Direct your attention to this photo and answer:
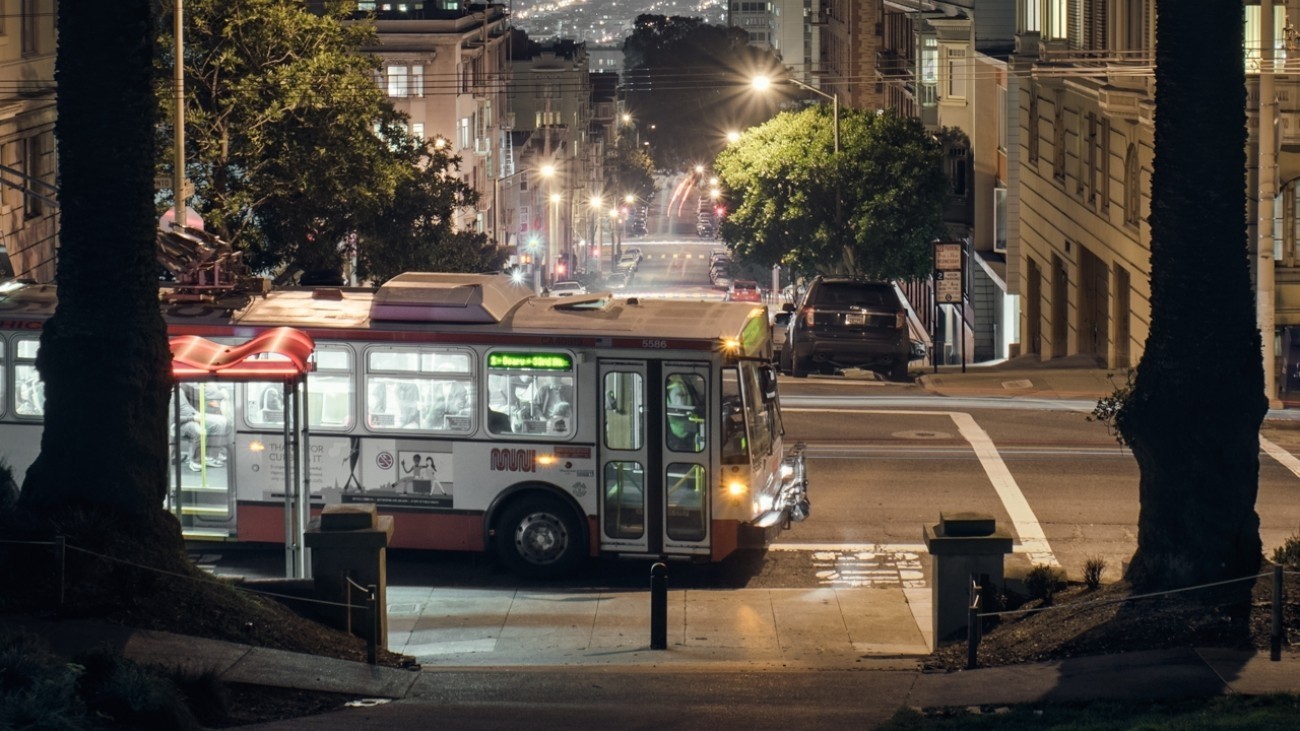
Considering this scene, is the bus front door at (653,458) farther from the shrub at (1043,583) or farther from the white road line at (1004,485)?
the shrub at (1043,583)

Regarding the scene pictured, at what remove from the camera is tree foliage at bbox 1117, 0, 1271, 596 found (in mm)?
14828

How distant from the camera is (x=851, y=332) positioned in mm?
38938

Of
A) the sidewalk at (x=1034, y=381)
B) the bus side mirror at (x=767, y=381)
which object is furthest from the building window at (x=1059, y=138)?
the bus side mirror at (x=767, y=381)

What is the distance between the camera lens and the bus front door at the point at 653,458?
19969 millimetres

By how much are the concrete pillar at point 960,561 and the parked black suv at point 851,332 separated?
73.4 ft

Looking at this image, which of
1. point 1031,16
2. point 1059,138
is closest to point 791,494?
point 1059,138

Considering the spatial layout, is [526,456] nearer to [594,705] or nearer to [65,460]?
[65,460]

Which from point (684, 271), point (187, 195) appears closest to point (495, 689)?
point (187, 195)

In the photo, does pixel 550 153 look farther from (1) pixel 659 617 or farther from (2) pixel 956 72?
(1) pixel 659 617

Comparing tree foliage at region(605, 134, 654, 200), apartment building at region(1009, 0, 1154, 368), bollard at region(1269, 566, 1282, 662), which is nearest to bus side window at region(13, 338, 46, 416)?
bollard at region(1269, 566, 1282, 662)

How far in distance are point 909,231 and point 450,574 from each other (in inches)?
1618

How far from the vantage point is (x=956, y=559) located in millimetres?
16219

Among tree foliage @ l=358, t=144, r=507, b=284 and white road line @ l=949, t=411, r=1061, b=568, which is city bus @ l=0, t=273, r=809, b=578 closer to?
white road line @ l=949, t=411, r=1061, b=568

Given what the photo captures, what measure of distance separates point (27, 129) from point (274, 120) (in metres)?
6.21
